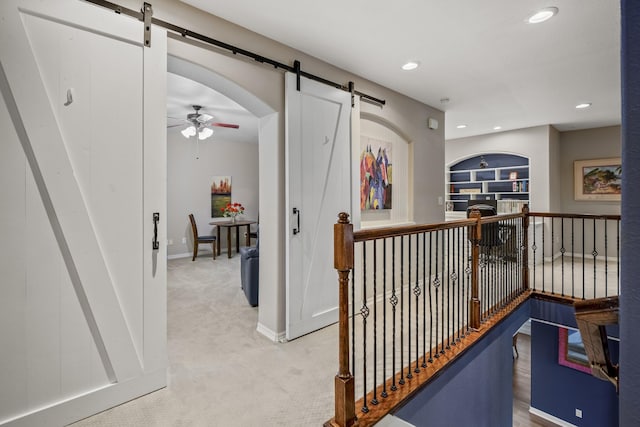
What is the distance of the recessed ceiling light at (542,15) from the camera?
237 cm

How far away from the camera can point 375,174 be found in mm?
4168

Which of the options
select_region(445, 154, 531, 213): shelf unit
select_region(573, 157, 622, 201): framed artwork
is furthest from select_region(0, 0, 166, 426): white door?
select_region(573, 157, 622, 201): framed artwork

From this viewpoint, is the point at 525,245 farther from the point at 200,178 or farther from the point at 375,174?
the point at 200,178

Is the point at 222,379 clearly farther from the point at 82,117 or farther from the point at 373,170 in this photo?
the point at 373,170

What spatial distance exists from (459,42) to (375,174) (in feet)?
5.66

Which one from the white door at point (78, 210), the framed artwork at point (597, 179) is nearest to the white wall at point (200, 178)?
the white door at point (78, 210)

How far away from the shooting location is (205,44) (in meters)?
2.35

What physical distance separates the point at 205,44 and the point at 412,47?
1.79 m

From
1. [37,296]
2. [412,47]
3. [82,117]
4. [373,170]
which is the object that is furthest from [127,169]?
[373,170]

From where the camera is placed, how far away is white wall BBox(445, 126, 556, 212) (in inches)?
240

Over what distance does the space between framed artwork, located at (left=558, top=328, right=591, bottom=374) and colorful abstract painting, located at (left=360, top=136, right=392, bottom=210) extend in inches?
135

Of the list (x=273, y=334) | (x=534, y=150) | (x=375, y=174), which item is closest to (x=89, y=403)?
(x=273, y=334)

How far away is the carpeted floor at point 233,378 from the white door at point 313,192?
0.97ft

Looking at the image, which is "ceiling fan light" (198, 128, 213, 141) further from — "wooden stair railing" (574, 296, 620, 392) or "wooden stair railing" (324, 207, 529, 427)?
"wooden stair railing" (574, 296, 620, 392)
